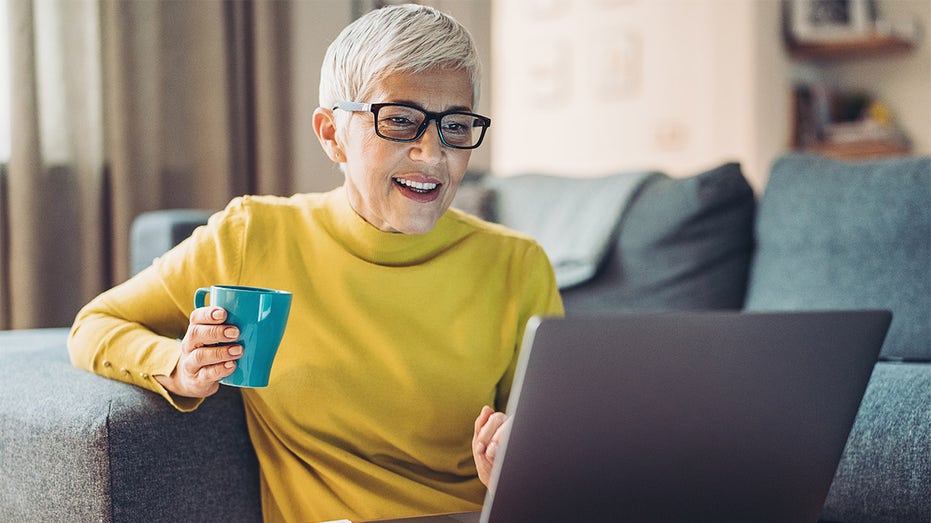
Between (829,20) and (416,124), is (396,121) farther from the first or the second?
(829,20)

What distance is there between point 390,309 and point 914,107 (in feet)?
11.7

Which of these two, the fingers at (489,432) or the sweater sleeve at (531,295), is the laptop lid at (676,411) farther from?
the sweater sleeve at (531,295)

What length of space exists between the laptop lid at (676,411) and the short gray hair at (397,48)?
485 mm

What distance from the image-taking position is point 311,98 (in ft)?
9.87

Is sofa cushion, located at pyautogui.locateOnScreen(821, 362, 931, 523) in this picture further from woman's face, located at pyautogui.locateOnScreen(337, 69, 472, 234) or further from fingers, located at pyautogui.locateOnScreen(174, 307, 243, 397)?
fingers, located at pyautogui.locateOnScreen(174, 307, 243, 397)

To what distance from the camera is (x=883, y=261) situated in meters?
1.80

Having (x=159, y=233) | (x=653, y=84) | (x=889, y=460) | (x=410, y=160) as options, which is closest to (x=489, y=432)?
(x=410, y=160)

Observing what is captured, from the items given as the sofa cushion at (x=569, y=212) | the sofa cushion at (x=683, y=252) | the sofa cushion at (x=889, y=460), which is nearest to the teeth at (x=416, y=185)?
the sofa cushion at (x=889, y=460)

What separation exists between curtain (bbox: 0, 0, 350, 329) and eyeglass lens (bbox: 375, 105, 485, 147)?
1547 millimetres

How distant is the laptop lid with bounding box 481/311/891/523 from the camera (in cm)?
70

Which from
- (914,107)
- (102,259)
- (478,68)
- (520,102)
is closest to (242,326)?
(478,68)

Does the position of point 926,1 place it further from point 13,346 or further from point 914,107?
point 13,346

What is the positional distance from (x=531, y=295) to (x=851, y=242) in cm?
91

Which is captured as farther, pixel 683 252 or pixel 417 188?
pixel 683 252
